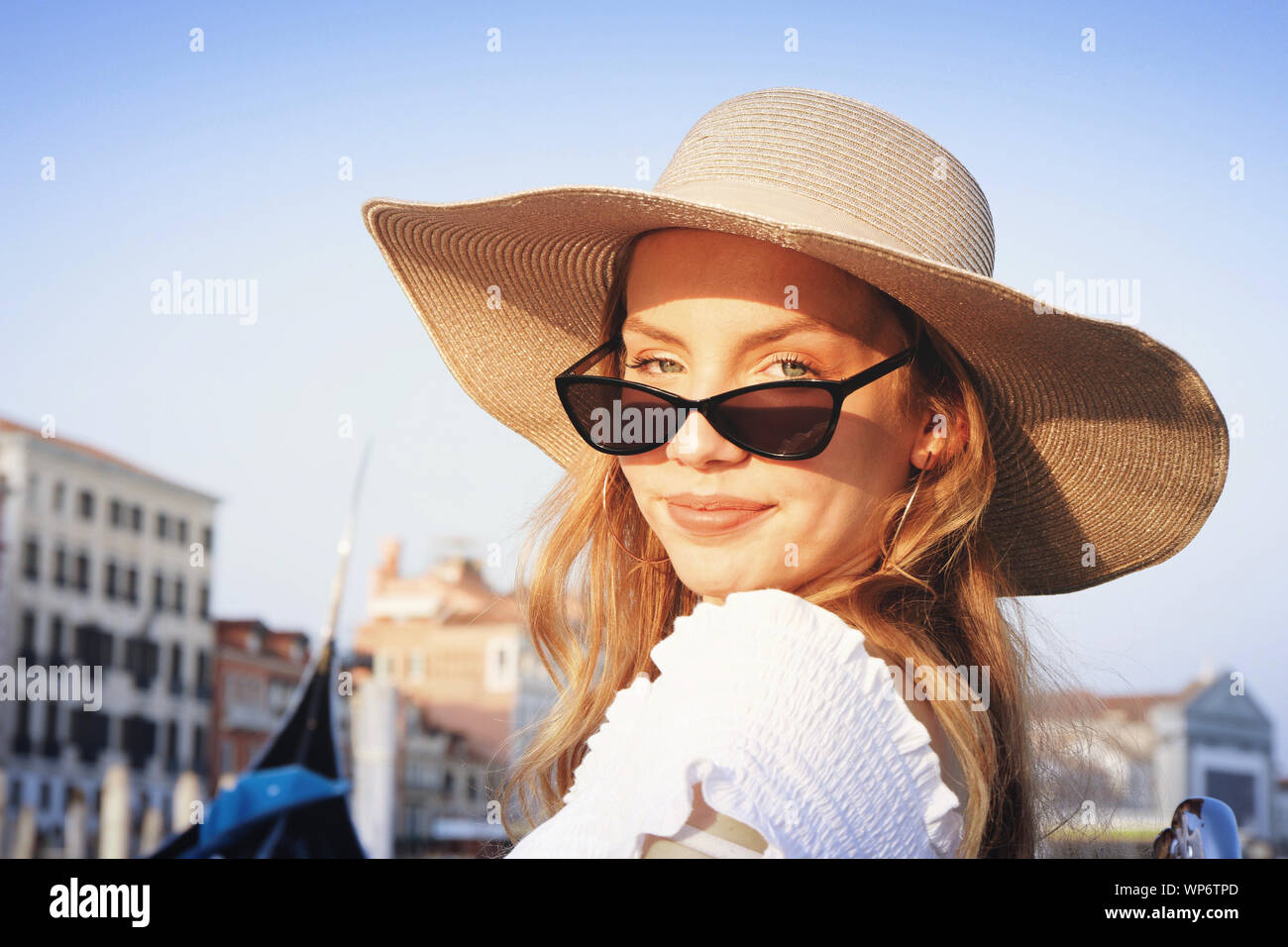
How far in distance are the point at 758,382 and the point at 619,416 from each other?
0.17 metres

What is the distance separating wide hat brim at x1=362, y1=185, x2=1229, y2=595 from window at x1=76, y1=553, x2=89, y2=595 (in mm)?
42208

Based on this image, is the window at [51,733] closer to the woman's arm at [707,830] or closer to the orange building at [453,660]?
the orange building at [453,660]

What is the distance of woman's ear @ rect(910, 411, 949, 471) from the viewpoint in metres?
1.36

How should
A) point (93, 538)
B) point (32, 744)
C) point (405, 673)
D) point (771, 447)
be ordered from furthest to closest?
point (405, 673) → point (93, 538) → point (32, 744) → point (771, 447)

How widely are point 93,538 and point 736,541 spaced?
4321 cm

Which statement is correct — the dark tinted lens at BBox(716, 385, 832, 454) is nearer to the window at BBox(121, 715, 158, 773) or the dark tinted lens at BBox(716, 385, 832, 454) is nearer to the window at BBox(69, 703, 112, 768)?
the window at BBox(69, 703, 112, 768)

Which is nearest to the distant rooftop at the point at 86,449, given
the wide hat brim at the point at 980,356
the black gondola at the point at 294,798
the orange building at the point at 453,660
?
the orange building at the point at 453,660

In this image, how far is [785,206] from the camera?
1.27m

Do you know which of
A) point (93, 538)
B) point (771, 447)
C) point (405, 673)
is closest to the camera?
point (771, 447)

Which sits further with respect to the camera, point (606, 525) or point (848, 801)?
point (606, 525)

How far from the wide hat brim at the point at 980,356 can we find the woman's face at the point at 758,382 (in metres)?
0.04

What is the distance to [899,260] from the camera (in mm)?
1177
